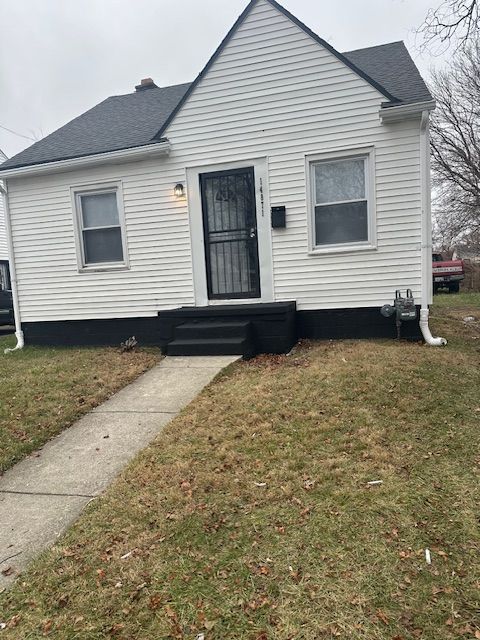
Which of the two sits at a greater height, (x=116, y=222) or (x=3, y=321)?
(x=116, y=222)

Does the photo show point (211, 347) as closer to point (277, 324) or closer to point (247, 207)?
point (277, 324)

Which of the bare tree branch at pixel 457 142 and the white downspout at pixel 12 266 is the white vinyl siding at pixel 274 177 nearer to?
the white downspout at pixel 12 266

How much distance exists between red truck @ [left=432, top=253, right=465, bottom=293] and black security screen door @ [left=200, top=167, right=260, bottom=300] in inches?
585

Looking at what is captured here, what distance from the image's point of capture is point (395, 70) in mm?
7711

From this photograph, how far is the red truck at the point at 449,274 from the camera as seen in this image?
19.5 m

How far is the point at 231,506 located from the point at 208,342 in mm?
3694

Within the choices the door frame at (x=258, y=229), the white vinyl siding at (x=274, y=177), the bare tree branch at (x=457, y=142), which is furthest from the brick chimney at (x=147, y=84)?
the bare tree branch at (x=457, y=142)

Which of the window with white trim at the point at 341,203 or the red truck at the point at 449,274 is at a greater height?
the window with white trim at the point at 341,203

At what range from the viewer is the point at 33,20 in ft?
58.4

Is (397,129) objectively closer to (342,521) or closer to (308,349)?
(308,349)

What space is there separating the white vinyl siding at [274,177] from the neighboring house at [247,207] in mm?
20

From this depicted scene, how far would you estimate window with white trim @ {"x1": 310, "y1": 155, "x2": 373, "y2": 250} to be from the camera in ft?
22.2

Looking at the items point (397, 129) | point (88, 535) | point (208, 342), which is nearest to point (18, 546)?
point (88, 535)

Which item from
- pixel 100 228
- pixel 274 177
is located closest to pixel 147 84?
pixel 100 228
